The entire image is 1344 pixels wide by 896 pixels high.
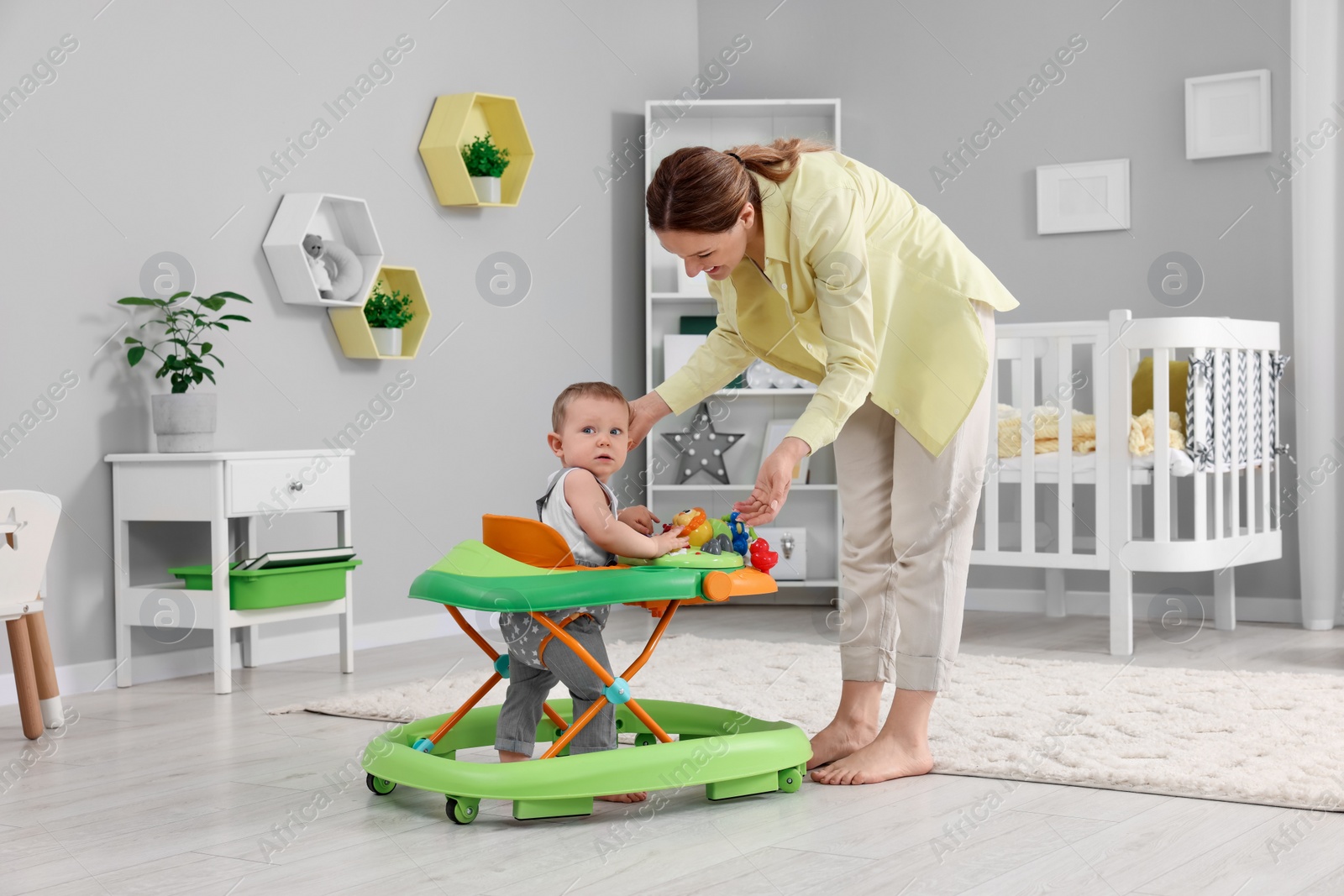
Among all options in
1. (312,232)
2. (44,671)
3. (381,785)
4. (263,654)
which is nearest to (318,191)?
(312,232)

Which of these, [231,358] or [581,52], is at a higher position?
[581,52]

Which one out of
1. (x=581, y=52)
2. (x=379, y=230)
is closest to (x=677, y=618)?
(x=379, y=230)

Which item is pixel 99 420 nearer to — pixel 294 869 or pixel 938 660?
pixel 294 869

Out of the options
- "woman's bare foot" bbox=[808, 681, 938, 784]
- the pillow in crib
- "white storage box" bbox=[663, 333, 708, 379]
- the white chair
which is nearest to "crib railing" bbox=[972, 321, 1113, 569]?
the pillow in crib

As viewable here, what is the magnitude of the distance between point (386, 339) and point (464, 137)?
67cm

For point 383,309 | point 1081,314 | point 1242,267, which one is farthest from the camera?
point 1081,314

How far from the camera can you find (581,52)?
14.0 feet

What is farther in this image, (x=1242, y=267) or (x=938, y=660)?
(x=1242, y=267)

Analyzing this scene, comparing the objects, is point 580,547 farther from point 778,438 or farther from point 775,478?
point 778,438

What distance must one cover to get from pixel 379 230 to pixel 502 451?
2.55ft

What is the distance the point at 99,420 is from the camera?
9.57 ft

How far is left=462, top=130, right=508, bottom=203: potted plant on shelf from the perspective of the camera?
12.4ft

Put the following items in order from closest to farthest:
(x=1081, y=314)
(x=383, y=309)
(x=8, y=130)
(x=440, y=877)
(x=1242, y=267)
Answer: (x=440, y=877), (x=8, y=130), (x=383, y=309), (x=1242, y=267), (x=1081, y=314)

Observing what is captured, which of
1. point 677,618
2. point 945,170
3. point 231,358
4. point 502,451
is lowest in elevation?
point 677,618
